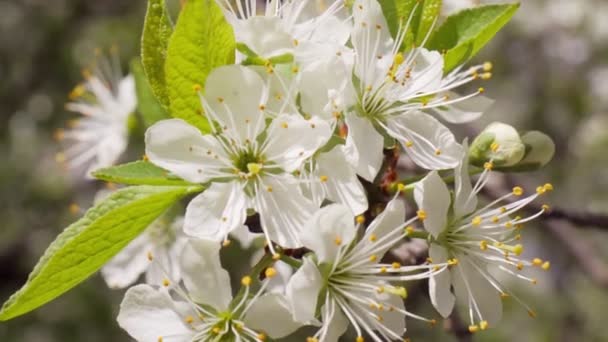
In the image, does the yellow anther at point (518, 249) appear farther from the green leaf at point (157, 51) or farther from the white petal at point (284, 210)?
the green leaf at point (157, 51)

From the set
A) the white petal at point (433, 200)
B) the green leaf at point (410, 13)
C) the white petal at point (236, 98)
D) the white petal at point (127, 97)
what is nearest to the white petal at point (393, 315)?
the white petal at point (433, 200)

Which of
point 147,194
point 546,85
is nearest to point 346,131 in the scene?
point 147,194

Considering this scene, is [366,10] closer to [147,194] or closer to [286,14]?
[286,14]

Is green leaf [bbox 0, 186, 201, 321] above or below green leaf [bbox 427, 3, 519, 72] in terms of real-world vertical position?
below

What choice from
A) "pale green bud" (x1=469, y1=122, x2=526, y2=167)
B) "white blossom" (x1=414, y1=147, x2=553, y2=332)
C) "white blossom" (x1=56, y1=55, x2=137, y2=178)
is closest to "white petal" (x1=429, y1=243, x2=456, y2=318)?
"white blossom" (x1=414, y1=147, x2=553, y2=332)

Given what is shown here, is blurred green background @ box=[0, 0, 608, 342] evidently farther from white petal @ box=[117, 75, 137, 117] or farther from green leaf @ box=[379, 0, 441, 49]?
green leaf @ box=[379, 0, 441, 49]
